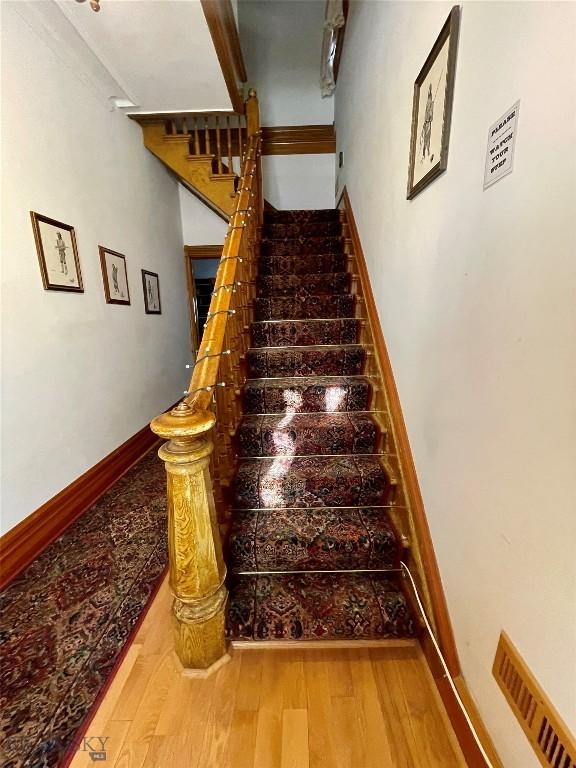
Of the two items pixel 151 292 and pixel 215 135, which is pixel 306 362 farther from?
pixel 215 135

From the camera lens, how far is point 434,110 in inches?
42.1

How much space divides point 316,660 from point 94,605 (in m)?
0.98

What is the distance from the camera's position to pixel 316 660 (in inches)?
45.1

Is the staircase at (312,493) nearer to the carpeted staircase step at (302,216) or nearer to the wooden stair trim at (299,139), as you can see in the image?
the carpeted staircase step at (302,216)

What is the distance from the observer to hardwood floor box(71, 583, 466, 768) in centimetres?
90

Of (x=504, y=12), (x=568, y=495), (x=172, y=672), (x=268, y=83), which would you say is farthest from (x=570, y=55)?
(x=268, y=83)

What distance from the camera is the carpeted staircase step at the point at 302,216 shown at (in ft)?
10.7

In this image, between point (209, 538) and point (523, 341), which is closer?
point (523, 341)

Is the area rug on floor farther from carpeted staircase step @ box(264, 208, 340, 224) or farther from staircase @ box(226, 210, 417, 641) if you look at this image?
Answer: carpeted staircase step @ box(264, 208, 340, 224)

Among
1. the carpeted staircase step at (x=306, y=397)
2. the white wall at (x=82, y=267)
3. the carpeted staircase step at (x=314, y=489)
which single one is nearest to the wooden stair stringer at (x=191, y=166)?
the white wall at (x=82, y=267)

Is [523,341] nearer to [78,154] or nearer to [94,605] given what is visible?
[94,605]

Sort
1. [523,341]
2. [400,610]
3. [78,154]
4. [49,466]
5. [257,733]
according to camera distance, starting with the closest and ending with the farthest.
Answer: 1. [523,341]
2. [257,733]
3. [400,610]
4. [49,466]
5. [78,154]

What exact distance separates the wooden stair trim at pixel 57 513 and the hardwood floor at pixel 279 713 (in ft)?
2.72

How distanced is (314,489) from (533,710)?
0.93 meters
